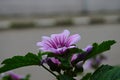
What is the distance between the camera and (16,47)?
154 inches

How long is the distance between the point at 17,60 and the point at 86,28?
352 centimetres

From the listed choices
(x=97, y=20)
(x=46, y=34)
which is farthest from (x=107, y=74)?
(x=97, y=20)

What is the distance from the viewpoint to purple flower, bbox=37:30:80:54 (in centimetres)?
57

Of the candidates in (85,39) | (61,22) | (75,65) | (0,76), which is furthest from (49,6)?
(75,65)

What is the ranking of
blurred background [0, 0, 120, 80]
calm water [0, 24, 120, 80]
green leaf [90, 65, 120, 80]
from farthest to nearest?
blurred background [0, 0, 120, 80] → calm water [0, 24, 120, 80] → green leaf [90, 65, 120, 80]

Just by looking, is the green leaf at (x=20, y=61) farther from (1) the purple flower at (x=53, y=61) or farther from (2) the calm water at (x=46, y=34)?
(2) the calm water at (x=46, y=34)

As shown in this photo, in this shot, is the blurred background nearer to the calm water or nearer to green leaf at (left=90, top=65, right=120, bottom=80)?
the calm water

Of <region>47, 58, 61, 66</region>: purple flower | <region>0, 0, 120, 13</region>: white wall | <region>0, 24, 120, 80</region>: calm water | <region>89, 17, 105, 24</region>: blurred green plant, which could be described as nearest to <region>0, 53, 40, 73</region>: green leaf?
<region>47, 58, 61, 66</region>: purple flower

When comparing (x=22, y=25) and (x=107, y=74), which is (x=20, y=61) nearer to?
(x=107, y=74)

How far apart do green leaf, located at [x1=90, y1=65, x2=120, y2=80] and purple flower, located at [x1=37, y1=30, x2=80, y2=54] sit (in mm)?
57

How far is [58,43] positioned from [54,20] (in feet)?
11.3

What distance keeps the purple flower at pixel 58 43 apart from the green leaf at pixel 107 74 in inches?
2.2

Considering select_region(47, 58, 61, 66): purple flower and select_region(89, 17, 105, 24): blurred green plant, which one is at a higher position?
select_region(89, 17, 105, 24): blurred green plant

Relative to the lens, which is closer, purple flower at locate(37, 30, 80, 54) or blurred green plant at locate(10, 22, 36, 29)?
purple flower at locate(37, 30, 80, 54)
